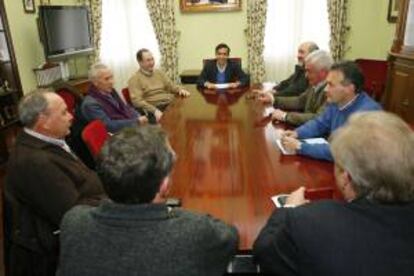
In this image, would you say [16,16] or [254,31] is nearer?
[16,16]

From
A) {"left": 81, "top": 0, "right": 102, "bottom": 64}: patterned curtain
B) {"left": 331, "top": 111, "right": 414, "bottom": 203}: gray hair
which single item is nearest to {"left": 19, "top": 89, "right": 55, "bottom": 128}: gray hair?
{"left": 331, "top": 111, "right": 414, "bottom": 203}: gray hair

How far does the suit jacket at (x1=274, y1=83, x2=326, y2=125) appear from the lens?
2.68 m

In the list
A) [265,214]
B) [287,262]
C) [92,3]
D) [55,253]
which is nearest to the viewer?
[287,262]

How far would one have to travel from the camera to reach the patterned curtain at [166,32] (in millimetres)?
5430

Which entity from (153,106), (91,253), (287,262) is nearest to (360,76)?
(287,262)

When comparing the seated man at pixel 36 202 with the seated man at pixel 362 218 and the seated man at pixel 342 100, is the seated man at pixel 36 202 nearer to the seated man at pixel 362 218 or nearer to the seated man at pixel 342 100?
the seated man at pixel 362 218

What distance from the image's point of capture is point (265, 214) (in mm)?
1458

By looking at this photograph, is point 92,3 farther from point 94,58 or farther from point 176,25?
point 176,25

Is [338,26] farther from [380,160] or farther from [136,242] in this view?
[136,242]

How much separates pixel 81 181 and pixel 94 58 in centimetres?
420

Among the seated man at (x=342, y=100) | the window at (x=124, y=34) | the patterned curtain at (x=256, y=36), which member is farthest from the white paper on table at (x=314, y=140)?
the window at (x=124, y=34)

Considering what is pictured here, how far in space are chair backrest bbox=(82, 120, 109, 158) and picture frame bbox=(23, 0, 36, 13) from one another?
2786 mm

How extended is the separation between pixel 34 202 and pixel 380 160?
1308mm

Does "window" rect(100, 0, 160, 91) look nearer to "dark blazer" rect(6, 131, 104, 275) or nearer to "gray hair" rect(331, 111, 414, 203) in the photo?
"dark blazer" rect(6, 131, 104, 275)
